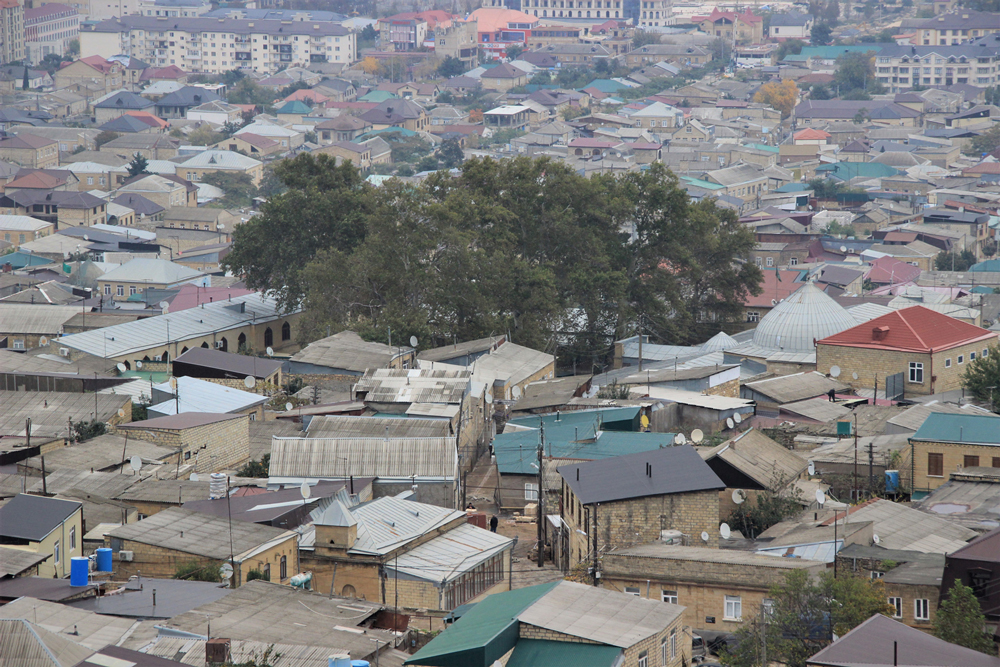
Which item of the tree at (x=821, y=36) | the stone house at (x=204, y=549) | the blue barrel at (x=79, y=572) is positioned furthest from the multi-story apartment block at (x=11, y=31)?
the blue barrel at (x=79, y=572)

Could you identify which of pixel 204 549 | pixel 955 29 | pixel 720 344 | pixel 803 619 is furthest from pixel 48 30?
pixel 803 619

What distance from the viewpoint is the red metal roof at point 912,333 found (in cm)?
3516

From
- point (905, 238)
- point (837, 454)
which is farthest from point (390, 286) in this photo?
point (905, 238)

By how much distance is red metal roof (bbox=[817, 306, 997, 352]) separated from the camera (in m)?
35.2

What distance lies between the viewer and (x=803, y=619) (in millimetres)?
18312

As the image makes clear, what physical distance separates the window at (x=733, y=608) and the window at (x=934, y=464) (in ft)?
24.7

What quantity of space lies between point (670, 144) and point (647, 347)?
1932 inches

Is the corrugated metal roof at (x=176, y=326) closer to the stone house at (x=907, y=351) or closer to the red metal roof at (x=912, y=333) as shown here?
the stone house at (x=907, y=351)

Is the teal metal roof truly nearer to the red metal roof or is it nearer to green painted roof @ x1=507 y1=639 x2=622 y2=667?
the red metal roof

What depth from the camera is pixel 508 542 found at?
21.6m

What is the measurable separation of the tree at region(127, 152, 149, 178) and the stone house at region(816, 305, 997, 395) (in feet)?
171

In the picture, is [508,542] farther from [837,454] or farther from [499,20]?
[499,20]

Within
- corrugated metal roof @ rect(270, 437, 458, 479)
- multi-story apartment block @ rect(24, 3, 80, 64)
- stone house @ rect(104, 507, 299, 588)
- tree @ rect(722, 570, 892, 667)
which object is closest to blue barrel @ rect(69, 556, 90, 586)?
stone house @ rect(104, 507, 299, 588)

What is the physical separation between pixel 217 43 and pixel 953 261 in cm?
8435
